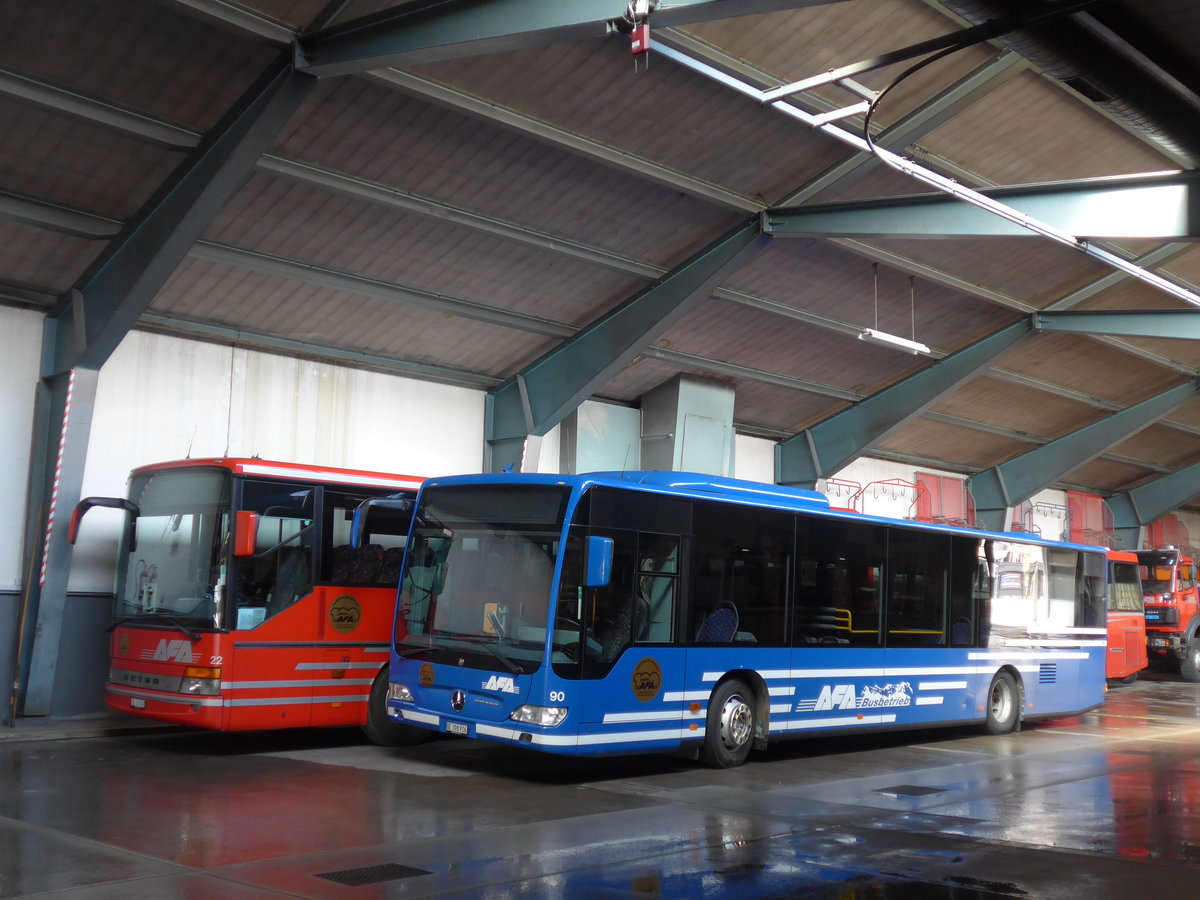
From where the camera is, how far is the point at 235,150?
37.5 ft

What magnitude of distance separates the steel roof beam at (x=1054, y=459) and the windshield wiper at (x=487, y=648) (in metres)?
21.4

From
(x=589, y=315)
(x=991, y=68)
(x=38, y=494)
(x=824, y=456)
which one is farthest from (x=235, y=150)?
(x=824, y=456)

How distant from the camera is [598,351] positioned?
17.6m

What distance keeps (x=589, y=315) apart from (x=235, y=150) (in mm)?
7264

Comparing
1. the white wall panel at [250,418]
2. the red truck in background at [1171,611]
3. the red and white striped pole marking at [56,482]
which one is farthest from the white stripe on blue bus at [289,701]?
the red truck in background at [1171,611]

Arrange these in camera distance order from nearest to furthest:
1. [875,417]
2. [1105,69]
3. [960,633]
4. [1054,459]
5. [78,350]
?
1. [1105,69]
2. [78,350]
3. [960,633]
4. [875,417]
5. [1054,459]

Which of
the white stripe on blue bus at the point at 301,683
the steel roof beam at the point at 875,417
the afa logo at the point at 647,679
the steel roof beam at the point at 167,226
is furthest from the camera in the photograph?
the steel roof beam at the point at 875,417

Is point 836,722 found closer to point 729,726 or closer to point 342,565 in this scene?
point 729,726

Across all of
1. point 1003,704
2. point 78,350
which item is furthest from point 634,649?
point 1003,704

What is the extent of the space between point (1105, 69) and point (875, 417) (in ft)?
49.6

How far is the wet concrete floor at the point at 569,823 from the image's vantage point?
21.0 ft

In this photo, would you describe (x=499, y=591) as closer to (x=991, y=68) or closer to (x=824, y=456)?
(x=991, y=68)

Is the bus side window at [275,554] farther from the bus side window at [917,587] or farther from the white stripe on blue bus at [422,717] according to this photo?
the bus side window at [917,587]

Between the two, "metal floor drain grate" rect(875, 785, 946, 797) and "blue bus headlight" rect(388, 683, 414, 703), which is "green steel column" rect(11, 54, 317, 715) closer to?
"blue bus headlight" rect(388, 683, 414, 703)
